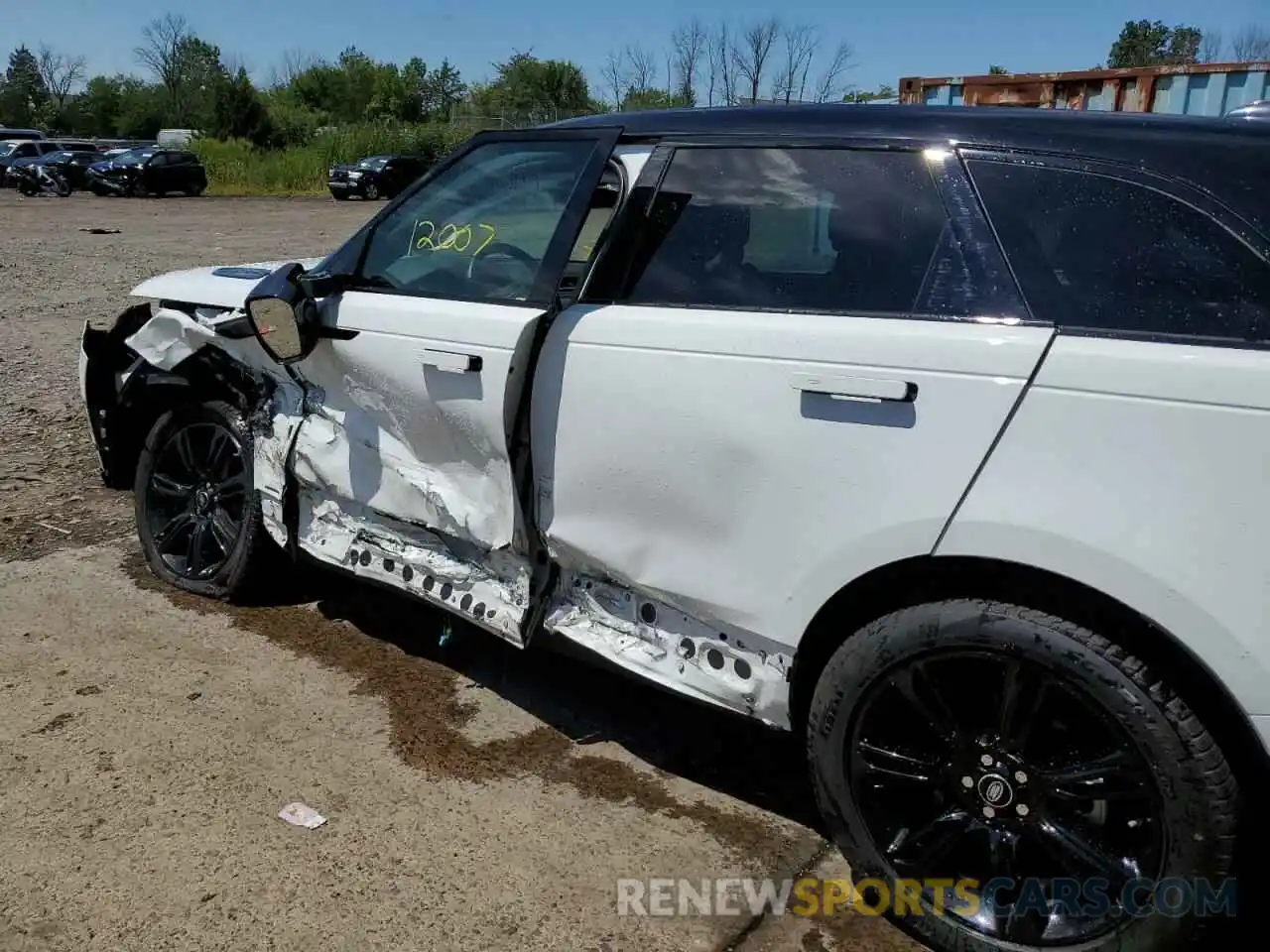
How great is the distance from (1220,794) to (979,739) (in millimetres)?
452

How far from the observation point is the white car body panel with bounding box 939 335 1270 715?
186cm

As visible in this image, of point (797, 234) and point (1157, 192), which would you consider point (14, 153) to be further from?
point (1157, 192)

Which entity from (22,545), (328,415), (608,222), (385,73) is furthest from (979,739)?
(385,73)

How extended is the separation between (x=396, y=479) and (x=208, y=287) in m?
1.19

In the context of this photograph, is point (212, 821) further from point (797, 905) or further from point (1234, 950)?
point (1234, 950)

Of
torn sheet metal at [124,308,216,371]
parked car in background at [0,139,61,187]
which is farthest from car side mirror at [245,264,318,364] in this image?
parked car in background at [0,139,61,187]

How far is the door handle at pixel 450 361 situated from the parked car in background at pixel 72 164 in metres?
37.7

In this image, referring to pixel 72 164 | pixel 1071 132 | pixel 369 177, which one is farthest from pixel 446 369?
pixel 72 164

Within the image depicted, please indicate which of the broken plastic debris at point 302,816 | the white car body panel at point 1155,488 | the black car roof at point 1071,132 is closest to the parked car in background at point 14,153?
the broken plastic debris at point 302,816

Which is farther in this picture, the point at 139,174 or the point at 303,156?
the point at 303,156

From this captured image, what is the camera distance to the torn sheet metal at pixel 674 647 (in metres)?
2.57

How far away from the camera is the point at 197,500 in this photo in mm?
4141

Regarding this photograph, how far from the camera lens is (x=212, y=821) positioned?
9.25ft

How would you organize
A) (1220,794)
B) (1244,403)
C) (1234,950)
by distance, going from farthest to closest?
(1234,950)
(1220,794)
(1244,403)
